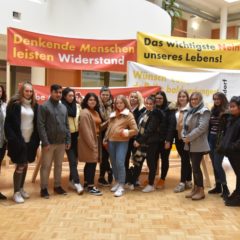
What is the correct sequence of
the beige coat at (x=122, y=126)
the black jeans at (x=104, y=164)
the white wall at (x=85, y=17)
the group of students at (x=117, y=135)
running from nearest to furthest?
the group of students at (x=117, y=135) < the beige coat at (x=122, y=126) < the black jeans at (x=104, y=164) < the white wall at (x=85, y=17)

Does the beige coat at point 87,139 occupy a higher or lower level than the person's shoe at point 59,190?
higher

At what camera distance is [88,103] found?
4.31 m

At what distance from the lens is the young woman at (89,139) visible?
4.25 m

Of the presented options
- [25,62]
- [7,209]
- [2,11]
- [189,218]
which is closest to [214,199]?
[189,218]

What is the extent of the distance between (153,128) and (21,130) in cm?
159

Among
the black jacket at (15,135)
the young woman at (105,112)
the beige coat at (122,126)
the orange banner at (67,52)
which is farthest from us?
the orange banner at (67,52)

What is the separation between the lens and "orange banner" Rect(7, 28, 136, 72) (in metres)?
5.06

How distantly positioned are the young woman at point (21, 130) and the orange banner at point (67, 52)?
139 cm

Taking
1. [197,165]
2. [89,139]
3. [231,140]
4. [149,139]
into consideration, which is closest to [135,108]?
[149,139]

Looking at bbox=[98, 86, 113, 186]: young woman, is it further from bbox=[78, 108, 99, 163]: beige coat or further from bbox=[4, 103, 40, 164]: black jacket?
bbox=[4, 103, 40, 164]: black jacket

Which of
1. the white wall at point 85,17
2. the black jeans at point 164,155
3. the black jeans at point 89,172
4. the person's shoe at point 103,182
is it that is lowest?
the person's shoe at point 103,182

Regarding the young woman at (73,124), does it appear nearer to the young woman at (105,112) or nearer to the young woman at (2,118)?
the young woman at (105,112)

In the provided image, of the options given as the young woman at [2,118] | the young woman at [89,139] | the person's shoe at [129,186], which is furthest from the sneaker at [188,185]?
the young woman at [2,118]

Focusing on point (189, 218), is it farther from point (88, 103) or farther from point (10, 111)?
point (10, 111)
